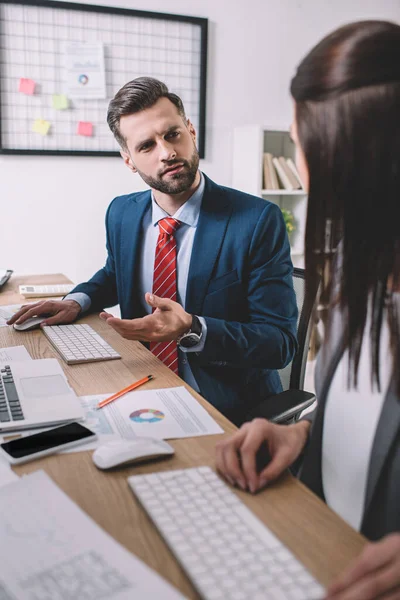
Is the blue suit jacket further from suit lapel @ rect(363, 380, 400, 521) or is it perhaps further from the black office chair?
suit lapel @ rect(363, 380, 400, 521)

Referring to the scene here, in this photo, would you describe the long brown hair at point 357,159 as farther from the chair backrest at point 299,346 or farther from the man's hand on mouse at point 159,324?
the chair backrest at point 299,346

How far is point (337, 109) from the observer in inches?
27.7

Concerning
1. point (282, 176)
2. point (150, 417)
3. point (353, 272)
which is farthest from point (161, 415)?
point (282, 176)

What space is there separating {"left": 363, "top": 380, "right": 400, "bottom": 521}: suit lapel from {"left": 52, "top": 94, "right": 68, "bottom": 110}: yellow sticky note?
2610mm

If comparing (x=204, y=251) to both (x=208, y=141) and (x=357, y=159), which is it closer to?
(x=357, y=159)

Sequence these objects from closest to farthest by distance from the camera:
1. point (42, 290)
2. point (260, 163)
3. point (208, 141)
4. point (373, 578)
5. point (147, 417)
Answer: point (373, 578), point (147, 417), point (42, 290), point (260, 163), point (208, 141)

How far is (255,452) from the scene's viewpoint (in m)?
0.80

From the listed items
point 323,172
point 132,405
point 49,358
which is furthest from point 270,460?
point 49,358

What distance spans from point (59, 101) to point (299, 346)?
2005 millimetres

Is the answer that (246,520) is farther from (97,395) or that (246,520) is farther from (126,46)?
(126,46)

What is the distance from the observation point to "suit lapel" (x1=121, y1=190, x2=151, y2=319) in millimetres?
1718

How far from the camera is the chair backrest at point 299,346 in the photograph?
5.18ft

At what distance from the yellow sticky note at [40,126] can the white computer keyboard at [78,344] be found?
5.49 feet

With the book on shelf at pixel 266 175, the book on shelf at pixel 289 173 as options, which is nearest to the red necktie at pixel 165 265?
the book on shelf at pixel 266 175
